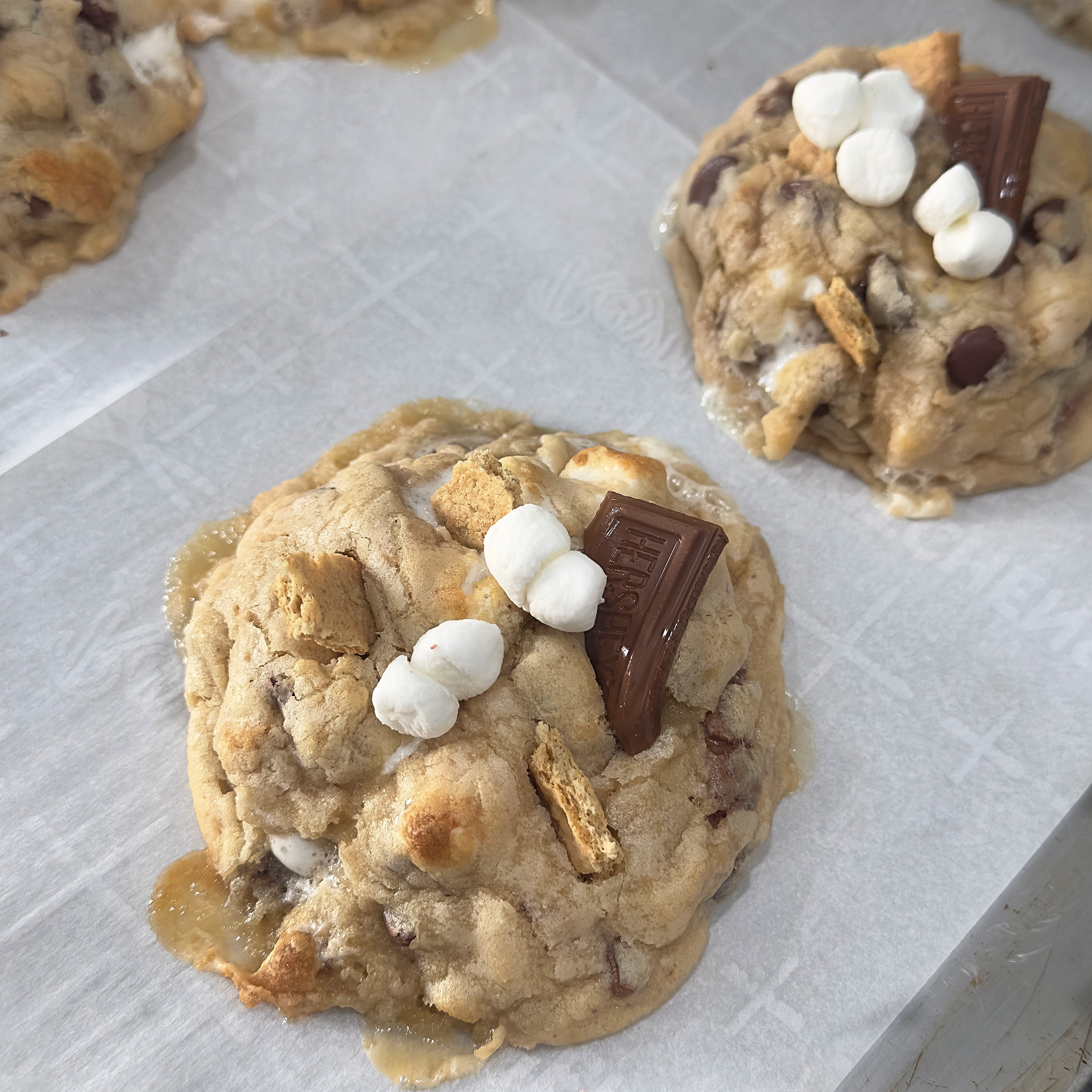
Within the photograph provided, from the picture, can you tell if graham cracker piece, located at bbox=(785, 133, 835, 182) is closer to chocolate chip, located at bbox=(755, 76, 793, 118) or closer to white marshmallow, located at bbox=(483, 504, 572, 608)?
chocolate chip, located at bbox=(755, 76, 793, 118)

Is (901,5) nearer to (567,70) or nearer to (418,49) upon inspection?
(567,70)

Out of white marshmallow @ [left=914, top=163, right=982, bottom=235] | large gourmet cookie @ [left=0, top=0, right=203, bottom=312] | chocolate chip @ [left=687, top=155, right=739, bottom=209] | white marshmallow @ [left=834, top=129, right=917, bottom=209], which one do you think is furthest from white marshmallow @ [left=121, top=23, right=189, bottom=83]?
white marshmallow @ [left=914, top=163, right=982, bottom=235]

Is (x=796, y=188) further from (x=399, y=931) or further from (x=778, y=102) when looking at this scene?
(x=399, y=931)

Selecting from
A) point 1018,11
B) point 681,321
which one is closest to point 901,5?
point 1018,11

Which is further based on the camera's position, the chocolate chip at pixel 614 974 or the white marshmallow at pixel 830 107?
the white marshmallow at pixel 830 107

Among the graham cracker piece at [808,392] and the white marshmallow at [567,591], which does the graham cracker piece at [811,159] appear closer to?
the graham cracker piece at [808,392]

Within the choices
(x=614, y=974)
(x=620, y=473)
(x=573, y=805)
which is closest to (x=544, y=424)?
(x=620, y=473)

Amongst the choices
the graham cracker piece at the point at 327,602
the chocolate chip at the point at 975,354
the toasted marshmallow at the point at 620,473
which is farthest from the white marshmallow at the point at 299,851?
the chocolate chip at the point at 975,354

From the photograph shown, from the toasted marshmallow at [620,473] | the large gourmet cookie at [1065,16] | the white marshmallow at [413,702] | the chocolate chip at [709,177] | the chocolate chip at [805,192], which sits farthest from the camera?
the large gourmet cookie at [1065,16]
